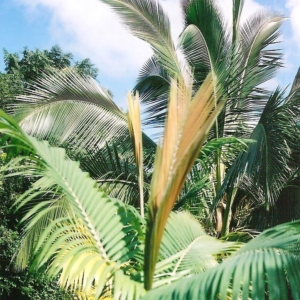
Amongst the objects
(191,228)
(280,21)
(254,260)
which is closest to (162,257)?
(191,228)

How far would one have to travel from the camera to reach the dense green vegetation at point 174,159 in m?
1.57

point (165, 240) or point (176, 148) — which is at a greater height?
point (176, 148)

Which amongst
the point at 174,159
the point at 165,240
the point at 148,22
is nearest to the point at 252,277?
the point at 174,159

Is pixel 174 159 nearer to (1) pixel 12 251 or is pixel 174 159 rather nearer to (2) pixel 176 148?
(2) pixel 176 148

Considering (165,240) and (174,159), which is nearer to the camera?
(174,159)

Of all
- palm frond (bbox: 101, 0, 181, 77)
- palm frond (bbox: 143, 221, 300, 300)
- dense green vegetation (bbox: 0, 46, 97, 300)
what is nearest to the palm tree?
palm frond (bbox: 143, 221, 300, 300)

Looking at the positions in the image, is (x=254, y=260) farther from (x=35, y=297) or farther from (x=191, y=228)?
(x=35, y=297)

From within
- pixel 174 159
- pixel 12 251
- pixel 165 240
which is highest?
pixel 174 159

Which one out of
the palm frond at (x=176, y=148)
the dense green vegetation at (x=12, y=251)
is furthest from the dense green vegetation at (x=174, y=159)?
the dense green vegetation at (x=12, y=251)

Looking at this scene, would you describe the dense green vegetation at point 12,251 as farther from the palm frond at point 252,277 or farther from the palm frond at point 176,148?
the palm frond at point 252,277

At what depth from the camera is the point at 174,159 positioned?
1562 millimetres

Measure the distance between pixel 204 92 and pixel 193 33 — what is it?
15.8 feet

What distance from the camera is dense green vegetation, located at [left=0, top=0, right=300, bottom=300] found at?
157 centimetres

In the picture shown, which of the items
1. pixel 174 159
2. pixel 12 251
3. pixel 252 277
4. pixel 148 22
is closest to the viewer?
pixel 252 277
